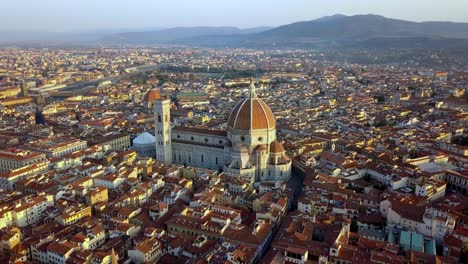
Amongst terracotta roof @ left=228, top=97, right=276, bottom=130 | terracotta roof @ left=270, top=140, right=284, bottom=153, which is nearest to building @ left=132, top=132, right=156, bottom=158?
terracotta roof @ left=228, top=97, right=276, bottom=130

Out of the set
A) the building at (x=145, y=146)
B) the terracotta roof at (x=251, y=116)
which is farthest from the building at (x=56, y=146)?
the terracotta roof at (x=251, y=116)

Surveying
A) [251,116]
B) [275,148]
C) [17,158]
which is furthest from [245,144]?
[17,158]

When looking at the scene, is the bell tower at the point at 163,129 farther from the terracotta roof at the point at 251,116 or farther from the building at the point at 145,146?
the terracotta roof at the point at 251,116

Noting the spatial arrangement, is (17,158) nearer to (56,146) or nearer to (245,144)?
(56,146)

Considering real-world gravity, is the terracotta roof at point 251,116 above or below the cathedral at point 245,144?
above

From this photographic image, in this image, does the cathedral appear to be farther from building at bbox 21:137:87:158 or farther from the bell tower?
building at bbox 21:137:87:158

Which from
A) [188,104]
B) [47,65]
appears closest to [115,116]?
[188,104]

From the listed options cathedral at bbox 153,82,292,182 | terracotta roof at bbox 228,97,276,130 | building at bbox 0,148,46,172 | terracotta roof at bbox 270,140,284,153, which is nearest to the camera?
cathedral at bbox 153,82,292,182

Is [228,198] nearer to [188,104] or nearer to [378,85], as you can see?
[188,104]
